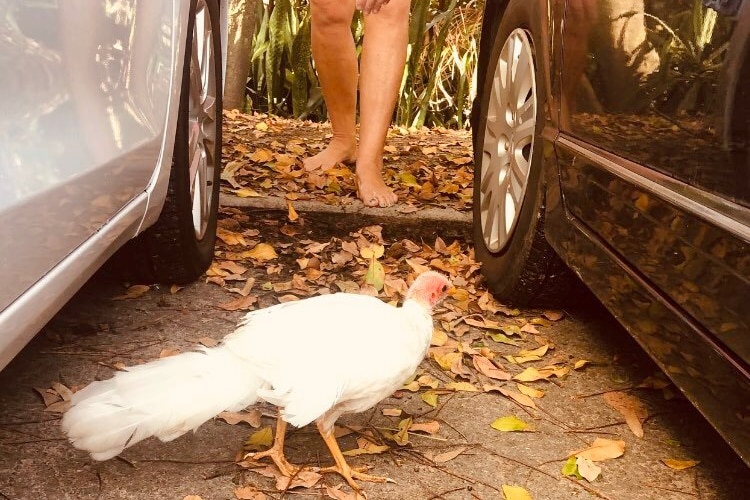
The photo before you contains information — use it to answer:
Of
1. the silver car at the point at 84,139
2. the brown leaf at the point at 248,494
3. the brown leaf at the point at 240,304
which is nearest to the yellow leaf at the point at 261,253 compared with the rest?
the brown leaf at the point at 240,304

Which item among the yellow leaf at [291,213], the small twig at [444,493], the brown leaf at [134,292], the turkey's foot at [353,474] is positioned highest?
the yellow leaf at [291,213]

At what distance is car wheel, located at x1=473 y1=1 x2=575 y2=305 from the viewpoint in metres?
2.77

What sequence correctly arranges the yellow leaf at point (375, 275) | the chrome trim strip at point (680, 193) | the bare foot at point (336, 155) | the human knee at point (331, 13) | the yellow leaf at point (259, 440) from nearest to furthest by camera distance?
the chrome trim strip at point (680, 193) < the yellow leaf at point (259, 440) < the yellow leaf at point (375, 275) < the human knee at point (331, 13) < the bare foot at point (336, 155)

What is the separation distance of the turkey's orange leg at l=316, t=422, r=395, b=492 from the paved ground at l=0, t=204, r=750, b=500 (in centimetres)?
2

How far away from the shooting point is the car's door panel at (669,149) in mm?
1411

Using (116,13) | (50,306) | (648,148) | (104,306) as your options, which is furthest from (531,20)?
(50,306)

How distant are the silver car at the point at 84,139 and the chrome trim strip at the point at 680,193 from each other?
1.14m

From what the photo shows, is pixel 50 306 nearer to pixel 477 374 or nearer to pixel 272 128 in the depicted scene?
pixel 477 374

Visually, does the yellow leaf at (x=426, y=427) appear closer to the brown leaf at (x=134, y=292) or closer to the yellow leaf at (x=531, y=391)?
the yellow leaf at (x=531, y=391)

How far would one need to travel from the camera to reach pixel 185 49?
93.8 inches

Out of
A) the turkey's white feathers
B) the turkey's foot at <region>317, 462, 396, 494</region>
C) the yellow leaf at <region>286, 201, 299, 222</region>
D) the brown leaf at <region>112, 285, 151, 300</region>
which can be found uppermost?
the turkey's white feathers

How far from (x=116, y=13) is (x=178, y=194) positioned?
907 mm

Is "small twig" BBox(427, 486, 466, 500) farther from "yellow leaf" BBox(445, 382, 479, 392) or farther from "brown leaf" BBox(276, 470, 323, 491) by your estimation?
"yellow leaf" BBox(445, 382, 479, 392)

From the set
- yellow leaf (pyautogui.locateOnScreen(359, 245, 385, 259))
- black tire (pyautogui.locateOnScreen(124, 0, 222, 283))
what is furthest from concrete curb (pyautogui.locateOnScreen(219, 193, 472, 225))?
black tire (pyautogui.locateOnScreen(124, 0, 222, 283))
